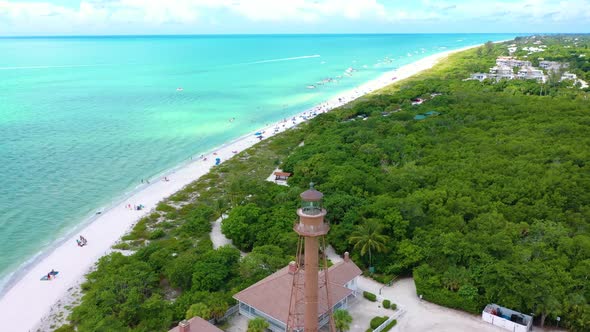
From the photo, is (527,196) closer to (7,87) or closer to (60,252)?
(60,252)

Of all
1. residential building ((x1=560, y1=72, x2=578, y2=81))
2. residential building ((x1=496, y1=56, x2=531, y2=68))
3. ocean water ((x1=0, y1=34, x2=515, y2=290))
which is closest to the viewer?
ocean water ((x1=0, y1=34, x2=515, y2=290))

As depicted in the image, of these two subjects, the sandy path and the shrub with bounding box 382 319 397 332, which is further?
the sandy path

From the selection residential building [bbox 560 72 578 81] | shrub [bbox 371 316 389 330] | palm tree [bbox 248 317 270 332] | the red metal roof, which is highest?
residential building [bbox 560 72 578 81]

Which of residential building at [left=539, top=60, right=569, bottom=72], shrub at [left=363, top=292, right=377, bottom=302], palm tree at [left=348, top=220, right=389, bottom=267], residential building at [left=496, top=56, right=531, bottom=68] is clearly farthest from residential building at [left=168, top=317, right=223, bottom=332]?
residential building at [left=496, top=56, right=531, bottom=68]

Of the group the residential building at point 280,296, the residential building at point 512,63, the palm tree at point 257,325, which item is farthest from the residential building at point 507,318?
the residential building at point 512,63

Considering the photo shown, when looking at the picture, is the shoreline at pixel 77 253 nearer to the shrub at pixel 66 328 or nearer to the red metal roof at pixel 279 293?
the shrub at pixel 66 328

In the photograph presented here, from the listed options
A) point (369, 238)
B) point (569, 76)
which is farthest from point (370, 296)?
point (569, 76)

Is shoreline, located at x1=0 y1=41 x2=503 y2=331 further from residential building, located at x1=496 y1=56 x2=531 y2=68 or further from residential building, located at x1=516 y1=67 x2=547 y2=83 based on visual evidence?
residential building, located at x1=496 y1=56 x2=531 y2=68

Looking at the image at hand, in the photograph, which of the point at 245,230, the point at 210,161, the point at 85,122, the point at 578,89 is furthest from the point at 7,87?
the point at 578,89

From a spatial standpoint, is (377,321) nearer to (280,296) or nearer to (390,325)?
(390,325)
